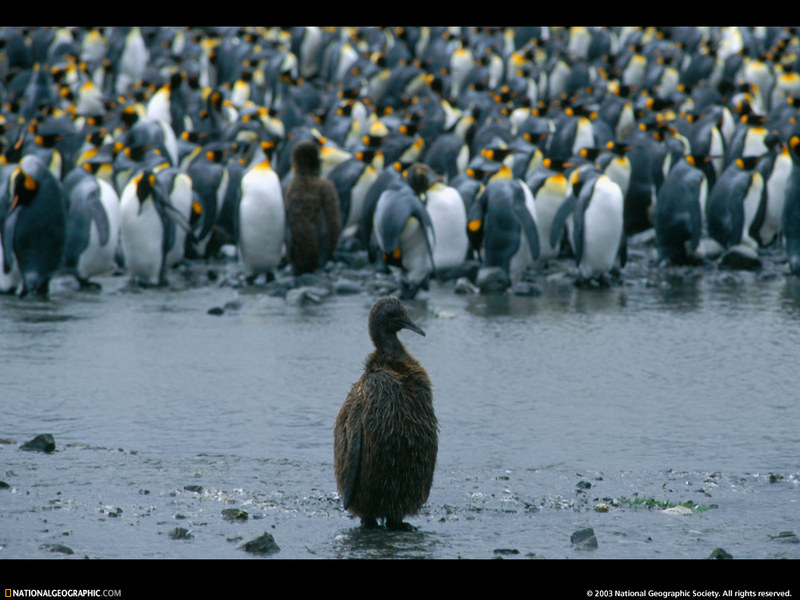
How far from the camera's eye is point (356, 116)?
15758 mm

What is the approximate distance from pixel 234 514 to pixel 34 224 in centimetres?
537

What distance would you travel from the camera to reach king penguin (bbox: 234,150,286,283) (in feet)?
30.6

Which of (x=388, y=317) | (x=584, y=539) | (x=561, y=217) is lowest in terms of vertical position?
(x=584, y=539)

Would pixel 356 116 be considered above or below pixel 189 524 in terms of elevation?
above

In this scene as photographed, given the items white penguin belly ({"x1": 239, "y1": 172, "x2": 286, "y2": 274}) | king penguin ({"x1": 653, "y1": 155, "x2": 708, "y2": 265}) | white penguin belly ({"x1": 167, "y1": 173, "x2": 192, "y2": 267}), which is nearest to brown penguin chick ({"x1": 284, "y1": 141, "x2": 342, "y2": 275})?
white penguin belly ({"x1": 239, "y1": 172, "x2": 286, "y2": 274})

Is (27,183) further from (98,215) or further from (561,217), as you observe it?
(561,217)

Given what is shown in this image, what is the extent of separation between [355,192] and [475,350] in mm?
4509

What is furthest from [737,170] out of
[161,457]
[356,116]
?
[161,457]

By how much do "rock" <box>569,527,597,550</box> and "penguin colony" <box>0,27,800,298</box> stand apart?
17.0 feet

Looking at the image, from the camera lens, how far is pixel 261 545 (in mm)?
3271

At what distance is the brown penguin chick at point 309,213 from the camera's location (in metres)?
9.34

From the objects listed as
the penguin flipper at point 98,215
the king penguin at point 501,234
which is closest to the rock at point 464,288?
the king penguin at point 501,234

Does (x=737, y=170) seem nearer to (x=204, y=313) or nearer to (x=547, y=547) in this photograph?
(x=204, y=313)
